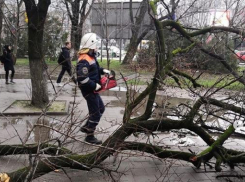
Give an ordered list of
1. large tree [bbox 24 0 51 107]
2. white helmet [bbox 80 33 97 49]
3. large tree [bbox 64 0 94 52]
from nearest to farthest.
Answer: white helmet [bbox 80 33 97 49] → large tree [bbox 24 0 51 107] → large tree [bbox 64 0 94 52]

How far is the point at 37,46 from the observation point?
7.04 m

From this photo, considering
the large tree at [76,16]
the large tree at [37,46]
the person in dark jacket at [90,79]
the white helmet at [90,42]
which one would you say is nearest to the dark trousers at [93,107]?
the person in dark jacket at [90,79]

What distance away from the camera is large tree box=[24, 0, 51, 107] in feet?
22.8

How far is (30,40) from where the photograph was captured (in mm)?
7008

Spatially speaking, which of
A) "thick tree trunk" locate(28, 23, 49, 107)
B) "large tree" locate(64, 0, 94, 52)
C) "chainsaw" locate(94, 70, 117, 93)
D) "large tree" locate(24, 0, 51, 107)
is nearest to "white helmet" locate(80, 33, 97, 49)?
"chainsaw" locate(94, 70, 117, 93)

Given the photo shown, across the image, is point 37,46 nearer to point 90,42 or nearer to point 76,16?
point 90,42

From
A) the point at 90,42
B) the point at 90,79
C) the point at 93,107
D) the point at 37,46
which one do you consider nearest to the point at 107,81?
the point at 90,79

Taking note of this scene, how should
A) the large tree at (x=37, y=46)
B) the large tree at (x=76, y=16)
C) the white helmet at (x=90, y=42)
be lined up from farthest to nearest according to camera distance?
the large tree at (x=76, y=16), the large tree at (x=37, y=46), the white helmet at (x=90, y=42)

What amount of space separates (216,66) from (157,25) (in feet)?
34.5

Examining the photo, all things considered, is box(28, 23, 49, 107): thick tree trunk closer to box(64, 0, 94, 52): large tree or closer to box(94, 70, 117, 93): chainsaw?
box(94, 70, 117, 93): chainsaw

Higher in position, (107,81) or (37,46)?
(37,46)

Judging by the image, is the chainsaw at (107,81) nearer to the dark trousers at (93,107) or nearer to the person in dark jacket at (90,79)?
the person in dark jacket at (90,79)

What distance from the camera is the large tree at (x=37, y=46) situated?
6.94 meters

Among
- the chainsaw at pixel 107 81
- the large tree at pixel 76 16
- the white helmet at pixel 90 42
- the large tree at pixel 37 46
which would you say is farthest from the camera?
the large tree at pixel 76 16
